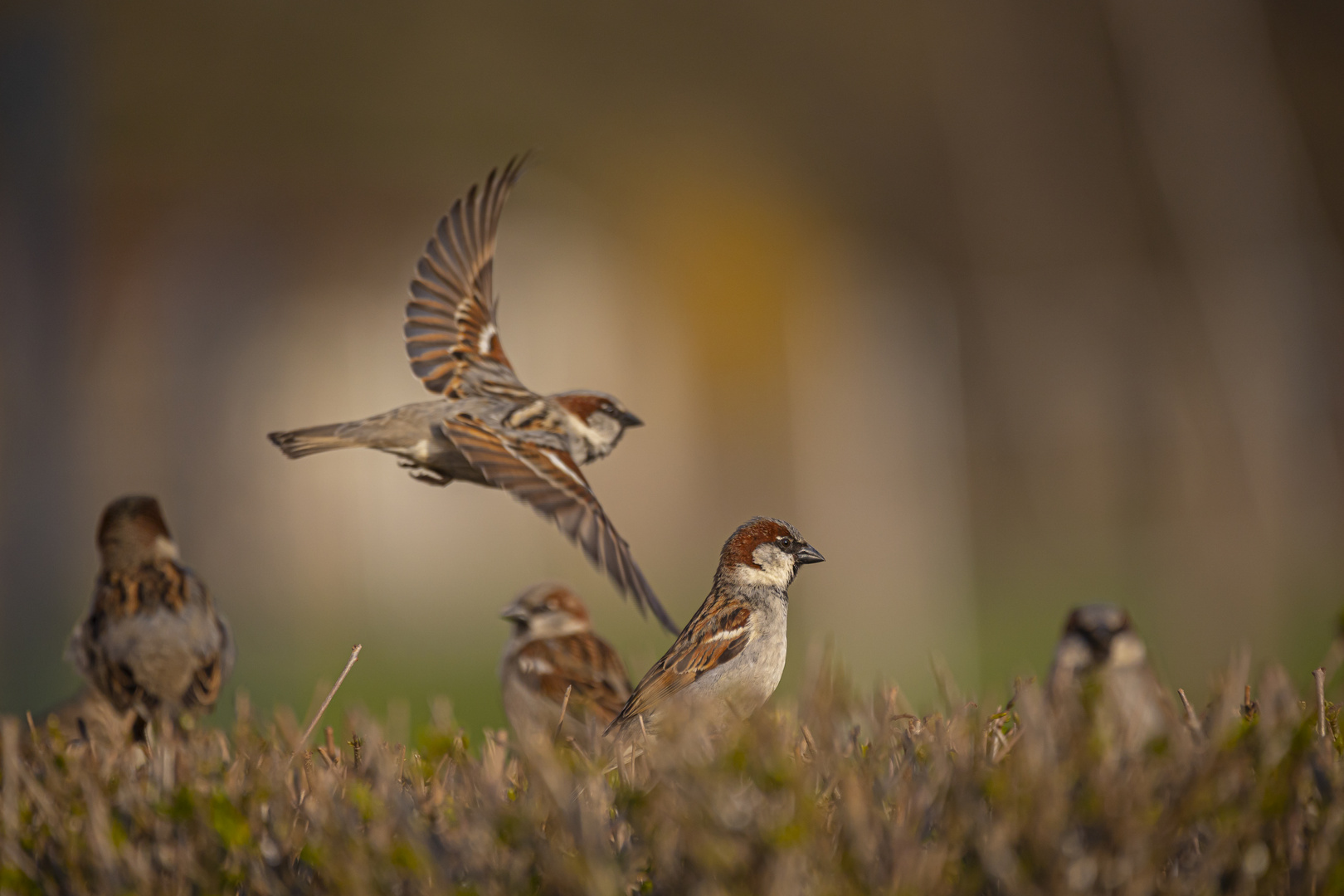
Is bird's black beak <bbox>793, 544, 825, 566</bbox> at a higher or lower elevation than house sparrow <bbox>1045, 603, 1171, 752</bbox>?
higher

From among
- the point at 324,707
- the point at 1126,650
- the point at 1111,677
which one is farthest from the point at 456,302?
the point at 1111,677

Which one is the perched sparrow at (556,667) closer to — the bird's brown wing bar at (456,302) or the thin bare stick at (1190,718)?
the bird's brown wing bar at (456,302)

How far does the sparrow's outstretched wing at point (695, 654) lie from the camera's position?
2529mm

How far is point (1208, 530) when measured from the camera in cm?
1636

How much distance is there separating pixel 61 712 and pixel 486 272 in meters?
1.87

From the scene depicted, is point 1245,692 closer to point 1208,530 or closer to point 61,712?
point 61,712

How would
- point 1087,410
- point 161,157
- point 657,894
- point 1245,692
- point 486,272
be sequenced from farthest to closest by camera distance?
point 1087,410, point 161,157, point 486,272, point 1245,692, point 657,894

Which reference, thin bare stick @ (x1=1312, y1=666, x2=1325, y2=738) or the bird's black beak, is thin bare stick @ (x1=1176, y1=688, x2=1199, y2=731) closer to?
thin bare stick @ (x1=1312, y1=666, x2=1325, y2=738)

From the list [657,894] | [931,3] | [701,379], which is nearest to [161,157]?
[701,379]

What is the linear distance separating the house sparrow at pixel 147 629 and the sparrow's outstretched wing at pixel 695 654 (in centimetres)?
125

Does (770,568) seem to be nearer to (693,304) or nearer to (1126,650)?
(1126,650)

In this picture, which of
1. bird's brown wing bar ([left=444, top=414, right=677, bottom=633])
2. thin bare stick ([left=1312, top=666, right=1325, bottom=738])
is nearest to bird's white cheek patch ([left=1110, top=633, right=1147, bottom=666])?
thin bare stick ([left=1312, top=666, right=1325, bottom=738])

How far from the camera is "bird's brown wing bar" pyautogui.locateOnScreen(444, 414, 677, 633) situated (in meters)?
2.12

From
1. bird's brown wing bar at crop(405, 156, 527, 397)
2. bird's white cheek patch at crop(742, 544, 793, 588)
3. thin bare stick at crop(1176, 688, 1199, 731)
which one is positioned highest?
bird's brown wing bar at crop(405, 156, 527, 397)
